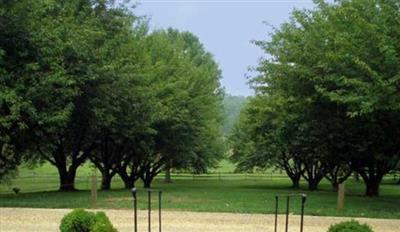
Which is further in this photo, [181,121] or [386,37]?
[181,121]

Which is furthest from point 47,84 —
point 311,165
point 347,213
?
point 311,165

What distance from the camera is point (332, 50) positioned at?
59.7ft

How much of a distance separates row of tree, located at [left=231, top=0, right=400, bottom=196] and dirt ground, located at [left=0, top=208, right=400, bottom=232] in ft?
11.5

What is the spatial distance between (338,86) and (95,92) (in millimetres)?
8577

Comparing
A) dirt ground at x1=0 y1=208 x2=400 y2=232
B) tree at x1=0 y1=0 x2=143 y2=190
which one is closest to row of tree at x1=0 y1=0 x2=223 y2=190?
tree at x1=0 y1=0 x2=143 y2=190

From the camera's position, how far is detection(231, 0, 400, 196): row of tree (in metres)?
16.3

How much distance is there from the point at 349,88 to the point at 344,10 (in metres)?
2.31

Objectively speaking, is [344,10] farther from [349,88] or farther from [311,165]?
[311,165]

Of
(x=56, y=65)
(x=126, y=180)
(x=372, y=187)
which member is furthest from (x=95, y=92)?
(x=372, y=187)

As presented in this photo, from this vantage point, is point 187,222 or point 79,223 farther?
point 187,222

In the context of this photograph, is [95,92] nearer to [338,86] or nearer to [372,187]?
[338,86]

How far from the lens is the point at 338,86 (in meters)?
18.2

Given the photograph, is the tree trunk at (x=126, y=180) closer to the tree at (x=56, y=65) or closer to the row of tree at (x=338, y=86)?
the row of tree at (x=338, y=86)

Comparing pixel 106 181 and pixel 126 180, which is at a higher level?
pixel 106 181
